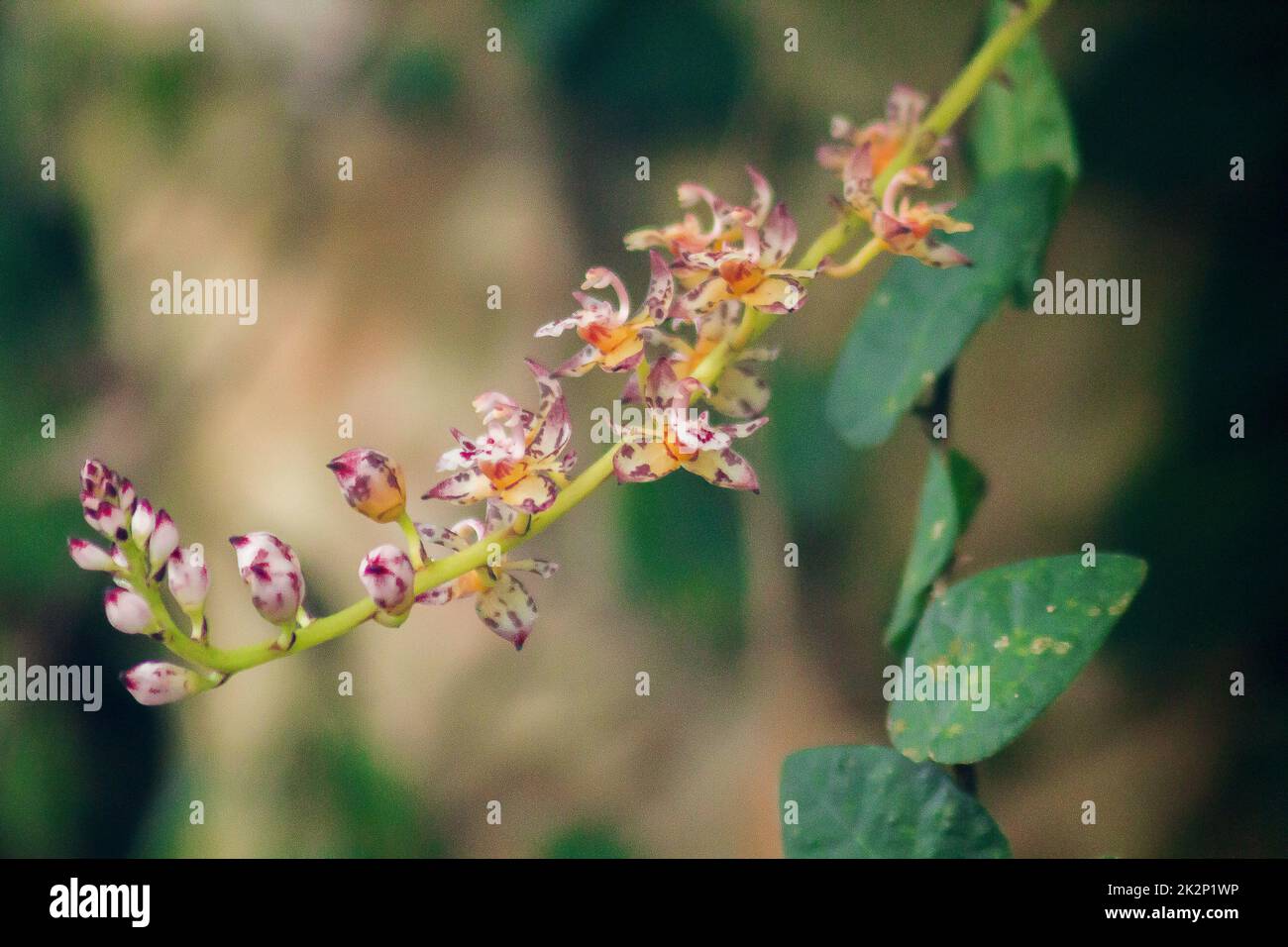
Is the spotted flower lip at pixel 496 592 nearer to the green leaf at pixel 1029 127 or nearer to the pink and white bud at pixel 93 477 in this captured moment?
the pink and white bud at pixel 93 477

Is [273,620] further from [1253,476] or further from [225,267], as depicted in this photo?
[1253,476]

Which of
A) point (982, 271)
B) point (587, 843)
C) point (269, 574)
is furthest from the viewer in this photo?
point (587, 843)

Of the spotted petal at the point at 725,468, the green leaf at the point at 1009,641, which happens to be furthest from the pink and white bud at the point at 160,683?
the green leaf at the point at 1009,641

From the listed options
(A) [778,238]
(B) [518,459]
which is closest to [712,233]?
(A) [778,238]

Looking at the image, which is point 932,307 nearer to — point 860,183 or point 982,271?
point 982,271

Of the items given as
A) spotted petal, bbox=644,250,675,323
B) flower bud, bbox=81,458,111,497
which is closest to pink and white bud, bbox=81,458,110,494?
flower bud, bbox=81,458,111,497

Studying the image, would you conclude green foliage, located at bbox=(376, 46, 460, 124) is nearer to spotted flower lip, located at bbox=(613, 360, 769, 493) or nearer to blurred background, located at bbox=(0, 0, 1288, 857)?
blurred background, located at bbox=(0, 0, 1288, 857)

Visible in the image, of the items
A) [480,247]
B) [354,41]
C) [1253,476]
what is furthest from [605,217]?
[1253,476]

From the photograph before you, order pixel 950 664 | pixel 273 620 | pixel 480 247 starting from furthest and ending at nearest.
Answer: pixel 480 247
pixel 950 664
pixel 273 620
